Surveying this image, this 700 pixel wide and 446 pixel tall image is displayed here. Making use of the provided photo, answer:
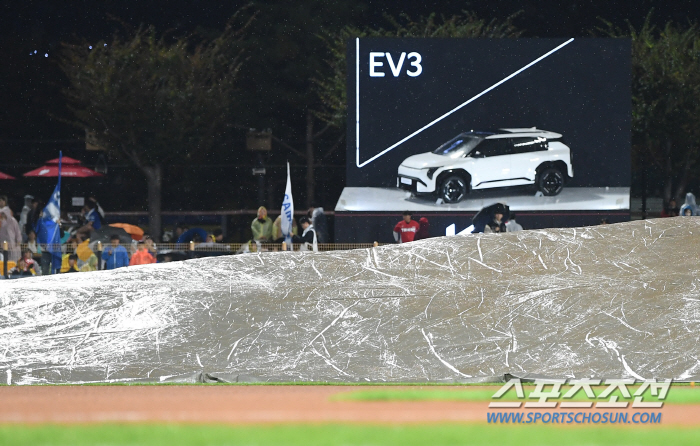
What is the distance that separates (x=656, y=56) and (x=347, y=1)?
17.5 metres

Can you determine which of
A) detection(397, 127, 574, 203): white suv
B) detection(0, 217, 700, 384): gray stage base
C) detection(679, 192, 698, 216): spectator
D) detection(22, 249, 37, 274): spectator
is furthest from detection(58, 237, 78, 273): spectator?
detection(679, 192, 698, 216): spectator

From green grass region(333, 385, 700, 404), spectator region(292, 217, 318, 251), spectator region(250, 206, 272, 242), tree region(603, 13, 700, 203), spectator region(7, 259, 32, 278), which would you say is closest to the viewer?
green grass region(333, 385, 700, 404)

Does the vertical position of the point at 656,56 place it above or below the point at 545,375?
above

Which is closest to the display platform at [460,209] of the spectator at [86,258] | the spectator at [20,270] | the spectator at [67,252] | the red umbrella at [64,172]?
the spectator at [67,252]

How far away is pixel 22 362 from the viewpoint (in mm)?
12438

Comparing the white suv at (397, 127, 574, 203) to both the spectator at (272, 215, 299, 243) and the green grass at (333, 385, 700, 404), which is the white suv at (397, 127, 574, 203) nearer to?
the spectator at (272, 215, 299, 243)

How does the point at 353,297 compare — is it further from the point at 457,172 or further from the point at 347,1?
the point at 347,1

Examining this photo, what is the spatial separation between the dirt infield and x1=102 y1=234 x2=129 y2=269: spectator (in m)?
6.33

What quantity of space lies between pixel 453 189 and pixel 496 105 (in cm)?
235

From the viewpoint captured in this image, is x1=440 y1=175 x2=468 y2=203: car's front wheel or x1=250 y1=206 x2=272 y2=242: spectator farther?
x1=440 y1=175 x2=468 y2=203: car's front wheel

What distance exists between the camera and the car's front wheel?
2211 cm

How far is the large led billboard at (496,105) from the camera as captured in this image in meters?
22.5

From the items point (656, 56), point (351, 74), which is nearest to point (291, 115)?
point (656, 56)

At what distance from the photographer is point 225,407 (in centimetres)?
1007
